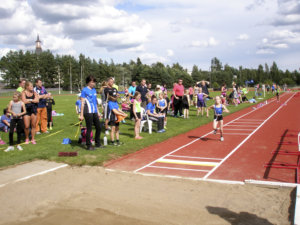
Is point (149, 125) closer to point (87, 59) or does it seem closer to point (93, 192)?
point (93, 192)

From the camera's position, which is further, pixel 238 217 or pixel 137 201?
pixel 137 201

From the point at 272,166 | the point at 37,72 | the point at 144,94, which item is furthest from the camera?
the point at 37,72

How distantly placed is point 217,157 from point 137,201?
145 inches

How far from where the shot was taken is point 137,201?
15.9 ft

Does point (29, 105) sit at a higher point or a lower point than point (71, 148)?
higher

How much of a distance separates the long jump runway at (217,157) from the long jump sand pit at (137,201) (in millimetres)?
710

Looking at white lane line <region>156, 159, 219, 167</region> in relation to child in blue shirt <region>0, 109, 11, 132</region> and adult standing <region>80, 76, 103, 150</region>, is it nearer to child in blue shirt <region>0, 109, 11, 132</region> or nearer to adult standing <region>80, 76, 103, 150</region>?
adult standing <region>80, 76, 103, 150</region>

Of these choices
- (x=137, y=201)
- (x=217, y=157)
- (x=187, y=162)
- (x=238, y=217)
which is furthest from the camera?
(x=217, y=157)

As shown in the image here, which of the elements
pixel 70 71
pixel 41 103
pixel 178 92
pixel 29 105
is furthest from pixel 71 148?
pixel 70 71

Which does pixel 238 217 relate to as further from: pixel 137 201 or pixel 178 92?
pixel 178 92

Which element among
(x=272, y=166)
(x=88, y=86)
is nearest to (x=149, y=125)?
(x=88, y=86)

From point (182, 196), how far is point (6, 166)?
445 centimetres

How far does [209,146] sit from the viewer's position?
9320mm

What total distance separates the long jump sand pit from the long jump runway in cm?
71
